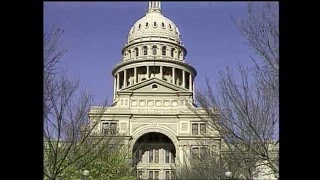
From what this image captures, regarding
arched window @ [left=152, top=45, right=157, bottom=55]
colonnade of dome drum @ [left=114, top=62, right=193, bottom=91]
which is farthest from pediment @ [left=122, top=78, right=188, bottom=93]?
arched window @ [left=152, top=45, right=157, bottom=55]

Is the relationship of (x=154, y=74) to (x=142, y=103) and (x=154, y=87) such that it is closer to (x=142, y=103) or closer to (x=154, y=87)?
(x=154, y=87)

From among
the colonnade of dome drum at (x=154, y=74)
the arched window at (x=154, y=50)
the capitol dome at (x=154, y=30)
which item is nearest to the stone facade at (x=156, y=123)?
the colonnade of dome drum at (x=154, y=74)

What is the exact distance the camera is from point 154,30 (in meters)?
73.0

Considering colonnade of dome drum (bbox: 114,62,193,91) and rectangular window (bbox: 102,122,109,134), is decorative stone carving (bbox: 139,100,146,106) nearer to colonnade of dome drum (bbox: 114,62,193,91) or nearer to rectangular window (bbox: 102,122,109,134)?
rectangular window (bbox: 102,122,109,134)

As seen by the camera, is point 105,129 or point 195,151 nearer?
point 105,129

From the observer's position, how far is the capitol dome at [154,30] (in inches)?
2842

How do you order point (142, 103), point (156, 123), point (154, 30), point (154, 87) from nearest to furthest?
point (156, 123) < point (142, 103) < point (154, 87) < point (154, 30)

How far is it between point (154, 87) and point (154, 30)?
1661 cm

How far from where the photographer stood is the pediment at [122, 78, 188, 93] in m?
57.5

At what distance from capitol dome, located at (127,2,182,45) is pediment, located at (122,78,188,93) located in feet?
47.7

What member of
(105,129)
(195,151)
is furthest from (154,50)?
(105,129)
